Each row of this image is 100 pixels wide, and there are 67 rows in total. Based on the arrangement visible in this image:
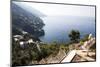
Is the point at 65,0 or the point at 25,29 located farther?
the point at 65,0

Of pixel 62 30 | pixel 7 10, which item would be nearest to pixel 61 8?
pixel 62 30

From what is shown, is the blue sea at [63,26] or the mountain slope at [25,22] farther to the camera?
the blue sea at [63,26]

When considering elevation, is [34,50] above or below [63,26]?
below

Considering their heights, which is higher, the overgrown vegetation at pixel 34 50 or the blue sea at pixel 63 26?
the blue sea at pixel 63 26

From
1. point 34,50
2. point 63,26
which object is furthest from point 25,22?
point 63,26

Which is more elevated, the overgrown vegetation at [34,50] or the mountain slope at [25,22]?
the mountain slope at [25,22]

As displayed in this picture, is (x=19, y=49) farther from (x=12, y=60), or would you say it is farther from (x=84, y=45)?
(x=84, y=45)

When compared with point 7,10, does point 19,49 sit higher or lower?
lower

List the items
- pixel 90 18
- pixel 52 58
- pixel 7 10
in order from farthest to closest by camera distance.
A: 1. pixel 90 18
2. pixel 52 58
3. pixel 7 10

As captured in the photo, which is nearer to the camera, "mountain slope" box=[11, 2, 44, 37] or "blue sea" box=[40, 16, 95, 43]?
"mountain slope" box=[11, 2, 44, 37]

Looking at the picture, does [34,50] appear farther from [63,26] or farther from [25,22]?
[63,26]

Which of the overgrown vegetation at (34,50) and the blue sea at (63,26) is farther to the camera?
the blue sea at (63,26)
